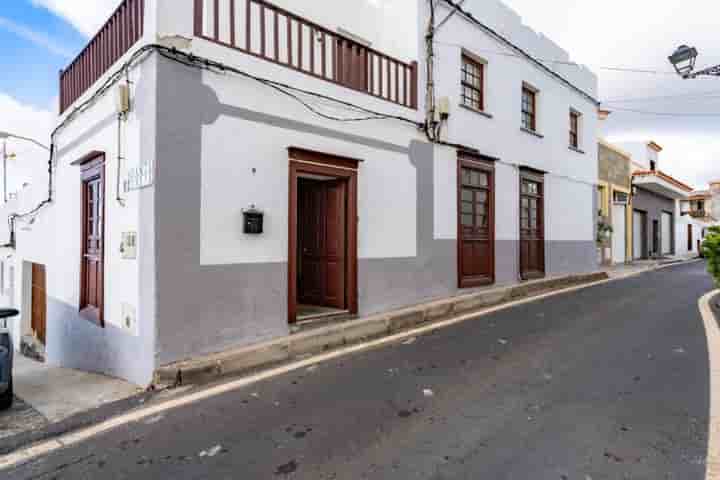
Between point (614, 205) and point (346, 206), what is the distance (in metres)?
16.8

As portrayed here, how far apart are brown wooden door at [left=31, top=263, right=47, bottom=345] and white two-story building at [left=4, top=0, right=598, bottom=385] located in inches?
3.6

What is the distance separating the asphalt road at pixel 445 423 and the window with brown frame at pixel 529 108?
7.43 meters

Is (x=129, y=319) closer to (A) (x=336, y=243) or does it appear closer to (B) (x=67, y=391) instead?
(B) (x=67, y=391)

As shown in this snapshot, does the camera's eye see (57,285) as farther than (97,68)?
Yes

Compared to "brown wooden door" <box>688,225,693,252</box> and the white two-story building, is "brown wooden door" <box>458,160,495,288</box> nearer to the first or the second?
the white two-story building

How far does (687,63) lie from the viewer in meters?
9.27

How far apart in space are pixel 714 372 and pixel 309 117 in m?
5.60

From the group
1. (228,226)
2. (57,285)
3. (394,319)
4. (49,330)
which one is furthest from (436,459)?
(49,330)

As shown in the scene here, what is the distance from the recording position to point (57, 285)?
297 inches

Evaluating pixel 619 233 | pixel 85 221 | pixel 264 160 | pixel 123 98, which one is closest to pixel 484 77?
pixel 264 160

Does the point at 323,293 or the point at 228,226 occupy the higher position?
the point at 228,226

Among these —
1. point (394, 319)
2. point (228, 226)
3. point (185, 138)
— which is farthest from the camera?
point (394, 319)

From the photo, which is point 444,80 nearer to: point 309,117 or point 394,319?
point 309,117

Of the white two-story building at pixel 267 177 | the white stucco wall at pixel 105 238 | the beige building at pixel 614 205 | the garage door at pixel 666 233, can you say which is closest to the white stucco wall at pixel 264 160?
the white two-story building at pixel 267 177
